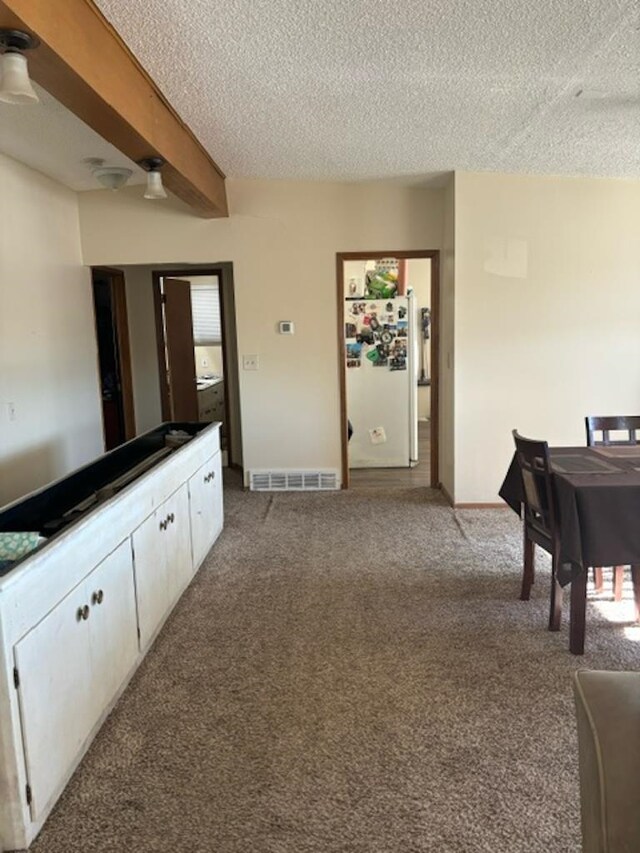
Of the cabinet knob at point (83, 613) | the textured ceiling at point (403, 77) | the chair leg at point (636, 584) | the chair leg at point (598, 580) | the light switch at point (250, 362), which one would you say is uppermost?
the textured ceiling at point (403, 77)

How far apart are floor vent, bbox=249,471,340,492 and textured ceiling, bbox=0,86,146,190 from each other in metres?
2.75

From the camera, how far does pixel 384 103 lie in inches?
128

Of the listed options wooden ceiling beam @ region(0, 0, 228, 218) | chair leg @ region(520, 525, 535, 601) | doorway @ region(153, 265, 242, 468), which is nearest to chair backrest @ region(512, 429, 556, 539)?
chair leg @ region(520, 525, 535, 601)

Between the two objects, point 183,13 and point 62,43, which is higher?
point 183,13

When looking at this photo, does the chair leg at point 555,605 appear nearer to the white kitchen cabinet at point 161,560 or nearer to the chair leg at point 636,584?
the chair leg at point 636,584

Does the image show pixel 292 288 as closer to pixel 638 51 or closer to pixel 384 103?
pixel 384 103

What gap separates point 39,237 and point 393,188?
2.88 meters

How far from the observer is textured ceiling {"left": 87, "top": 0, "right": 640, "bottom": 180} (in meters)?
2.35

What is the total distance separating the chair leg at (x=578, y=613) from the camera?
→ 8.55ft

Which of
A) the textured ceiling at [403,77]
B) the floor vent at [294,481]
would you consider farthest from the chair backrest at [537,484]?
the floor vent at [294,481]

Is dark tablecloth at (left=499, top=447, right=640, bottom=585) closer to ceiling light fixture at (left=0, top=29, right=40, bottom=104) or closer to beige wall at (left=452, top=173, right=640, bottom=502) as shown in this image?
beige wall at (left=452, top=173, right=640, bottom=502)

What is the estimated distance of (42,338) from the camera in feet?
14.9

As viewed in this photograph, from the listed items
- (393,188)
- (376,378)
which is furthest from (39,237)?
(376,378)

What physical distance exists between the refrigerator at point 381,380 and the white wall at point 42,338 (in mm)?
2531
